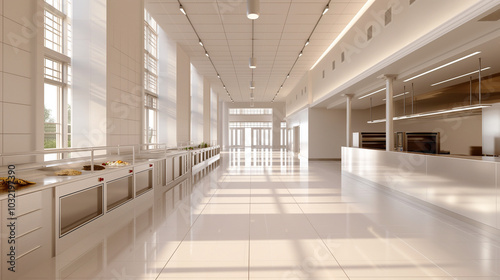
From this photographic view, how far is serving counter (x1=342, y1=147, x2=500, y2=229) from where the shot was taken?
4.28 metres

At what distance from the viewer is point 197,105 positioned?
1803 centimetres

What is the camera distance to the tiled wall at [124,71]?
662 centimetres

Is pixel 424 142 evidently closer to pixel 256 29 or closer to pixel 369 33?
pixel 369 33

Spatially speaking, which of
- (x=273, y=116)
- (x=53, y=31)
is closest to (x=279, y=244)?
(x=53, y=31)

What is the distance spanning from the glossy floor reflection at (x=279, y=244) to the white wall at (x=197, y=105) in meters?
11.9

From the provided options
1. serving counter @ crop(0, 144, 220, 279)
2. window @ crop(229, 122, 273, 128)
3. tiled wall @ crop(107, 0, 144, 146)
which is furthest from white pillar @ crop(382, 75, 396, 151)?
window @ crop(229, 122, 273, 128)

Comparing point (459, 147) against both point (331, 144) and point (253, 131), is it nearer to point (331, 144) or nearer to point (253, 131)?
point (331, 144)

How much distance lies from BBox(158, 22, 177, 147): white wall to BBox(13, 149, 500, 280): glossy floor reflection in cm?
589

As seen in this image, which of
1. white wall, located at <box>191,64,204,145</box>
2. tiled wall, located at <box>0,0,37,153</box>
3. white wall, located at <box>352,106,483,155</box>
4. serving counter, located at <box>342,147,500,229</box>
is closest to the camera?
tiled wall, located at <box>0,0,37,153</box>

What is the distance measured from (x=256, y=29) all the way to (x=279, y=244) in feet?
27.0

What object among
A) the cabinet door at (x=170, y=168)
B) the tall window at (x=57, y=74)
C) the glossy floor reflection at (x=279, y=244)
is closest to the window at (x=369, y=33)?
the glossy floor reflection at (x=279, y=244)

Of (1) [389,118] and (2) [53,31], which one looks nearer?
(2) [53,31]

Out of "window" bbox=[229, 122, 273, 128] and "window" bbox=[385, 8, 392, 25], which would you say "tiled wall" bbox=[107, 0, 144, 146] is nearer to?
"window" bbox=[385, 8, 392, 25]

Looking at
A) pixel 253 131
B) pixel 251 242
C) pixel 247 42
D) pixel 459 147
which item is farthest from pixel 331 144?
pixel 253 131
